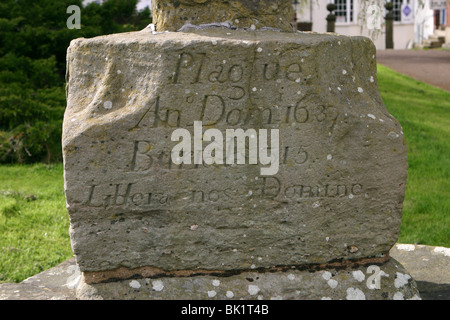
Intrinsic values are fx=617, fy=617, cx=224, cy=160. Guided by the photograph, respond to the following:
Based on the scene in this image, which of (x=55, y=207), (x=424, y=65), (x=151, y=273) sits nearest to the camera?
(x=151, y=273)

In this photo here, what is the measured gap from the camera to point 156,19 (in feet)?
11.3

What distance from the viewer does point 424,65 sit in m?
17.8

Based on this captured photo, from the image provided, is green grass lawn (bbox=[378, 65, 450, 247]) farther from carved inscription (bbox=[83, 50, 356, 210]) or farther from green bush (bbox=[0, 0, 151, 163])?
green bush (bbox=[0, 0, 151, 163])

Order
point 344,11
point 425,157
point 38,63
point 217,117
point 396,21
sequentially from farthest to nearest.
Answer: point 396,21 < point 344,11 < point 38,63 < point 425,157 < point 217,117

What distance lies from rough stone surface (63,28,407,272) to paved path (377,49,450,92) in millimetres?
10987

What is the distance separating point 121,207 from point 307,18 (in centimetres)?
2389

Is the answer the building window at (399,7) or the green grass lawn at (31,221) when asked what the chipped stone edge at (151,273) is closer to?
the green grass lawn at (31,221)

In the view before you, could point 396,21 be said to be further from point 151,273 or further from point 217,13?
point 151,273

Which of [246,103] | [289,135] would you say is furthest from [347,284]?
[246,103]

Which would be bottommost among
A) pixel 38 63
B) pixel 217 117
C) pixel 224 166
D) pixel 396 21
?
pixel 224 166

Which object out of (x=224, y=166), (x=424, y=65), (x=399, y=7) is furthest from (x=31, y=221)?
(x=399, y=7)

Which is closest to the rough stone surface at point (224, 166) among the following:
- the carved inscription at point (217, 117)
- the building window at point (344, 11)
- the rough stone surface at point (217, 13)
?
the carved inscription at point (217, 117)

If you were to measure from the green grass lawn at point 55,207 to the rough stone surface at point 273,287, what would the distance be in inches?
56.8

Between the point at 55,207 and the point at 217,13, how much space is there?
10.7 feet
